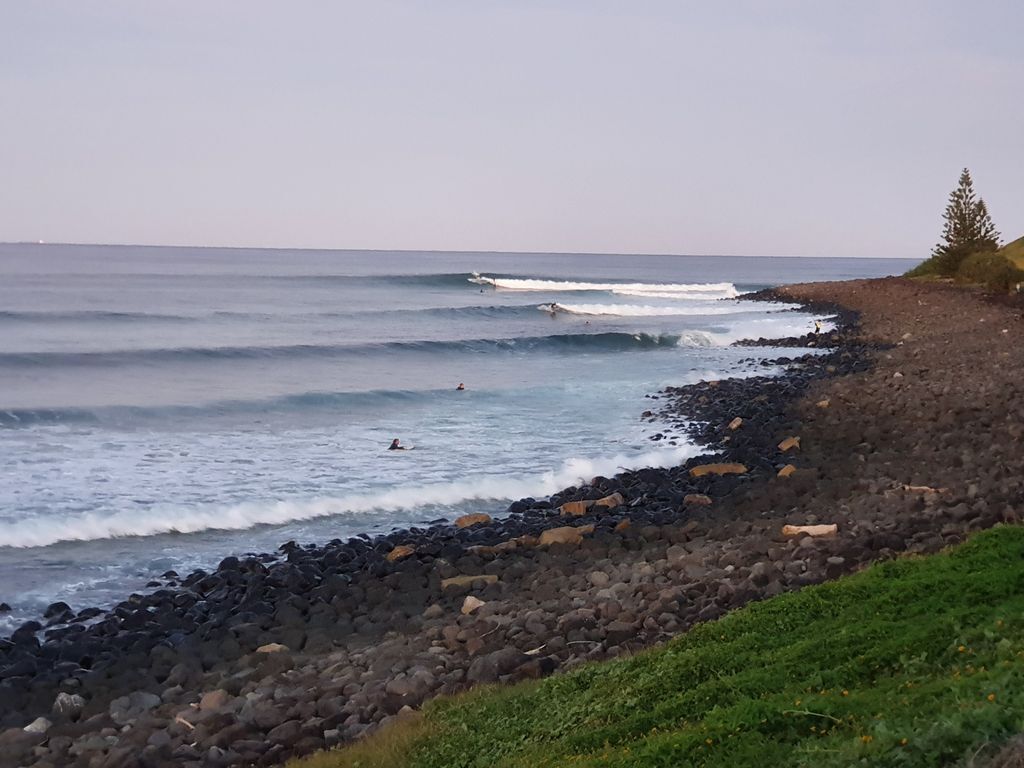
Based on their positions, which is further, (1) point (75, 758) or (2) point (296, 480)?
(2) point (296, 480)

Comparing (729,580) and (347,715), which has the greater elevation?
(729,580)

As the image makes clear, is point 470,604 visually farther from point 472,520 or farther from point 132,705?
point 472,520

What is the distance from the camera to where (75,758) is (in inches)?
295

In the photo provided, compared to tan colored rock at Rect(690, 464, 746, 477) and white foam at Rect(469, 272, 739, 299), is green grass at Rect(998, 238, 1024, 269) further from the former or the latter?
tan colored rock at Rect(690, 464, 746, 477)

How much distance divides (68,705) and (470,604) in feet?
12.7

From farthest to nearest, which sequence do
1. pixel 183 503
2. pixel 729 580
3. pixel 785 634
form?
pixel 183 503 → pixel 729 580 → pixel 785 634

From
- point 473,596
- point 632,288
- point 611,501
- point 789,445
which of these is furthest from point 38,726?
point 632,288

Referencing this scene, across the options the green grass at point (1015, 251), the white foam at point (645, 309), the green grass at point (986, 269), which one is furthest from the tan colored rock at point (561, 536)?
the white foam at point (645, 309)

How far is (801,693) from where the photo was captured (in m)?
5.46

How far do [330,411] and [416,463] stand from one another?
7.71 m

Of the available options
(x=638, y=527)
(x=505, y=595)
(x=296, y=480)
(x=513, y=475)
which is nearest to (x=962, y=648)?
(x=505, y=595)

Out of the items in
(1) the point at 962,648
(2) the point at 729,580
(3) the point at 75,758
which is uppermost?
(1) the point at 962,648

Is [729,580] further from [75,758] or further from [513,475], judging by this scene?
[513,475]

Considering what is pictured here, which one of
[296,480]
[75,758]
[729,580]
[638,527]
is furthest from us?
[296,480]
